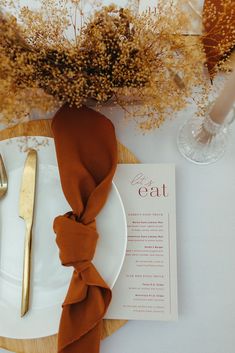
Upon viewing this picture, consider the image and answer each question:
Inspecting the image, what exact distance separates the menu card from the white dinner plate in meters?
0.03

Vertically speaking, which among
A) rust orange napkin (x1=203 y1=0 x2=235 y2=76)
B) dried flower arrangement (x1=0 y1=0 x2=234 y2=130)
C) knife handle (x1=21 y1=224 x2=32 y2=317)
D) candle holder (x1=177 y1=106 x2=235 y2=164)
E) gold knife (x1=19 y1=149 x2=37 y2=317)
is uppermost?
rust orange napkin (x1=203 y1=0 x2=235 y2=76)

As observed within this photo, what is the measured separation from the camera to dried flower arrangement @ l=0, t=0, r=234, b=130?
503 millimetres

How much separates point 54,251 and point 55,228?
0.17 feet

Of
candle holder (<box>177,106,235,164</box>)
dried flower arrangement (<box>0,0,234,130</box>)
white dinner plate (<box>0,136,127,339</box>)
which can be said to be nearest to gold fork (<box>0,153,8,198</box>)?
white dinner plate (<box>0,136,127,339</box>)

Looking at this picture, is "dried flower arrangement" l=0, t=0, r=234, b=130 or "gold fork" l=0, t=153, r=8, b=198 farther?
"gold fork" l=0, t=153, r=8, b=198

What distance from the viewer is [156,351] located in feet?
1.93

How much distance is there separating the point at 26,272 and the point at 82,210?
0.13 metres

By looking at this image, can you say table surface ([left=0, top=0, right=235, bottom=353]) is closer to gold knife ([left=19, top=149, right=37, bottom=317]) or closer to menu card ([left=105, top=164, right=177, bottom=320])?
menu card ([left=105, top=164, right=177, bottom=320])

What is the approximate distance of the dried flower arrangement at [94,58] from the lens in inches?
19.8

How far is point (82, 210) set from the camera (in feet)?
1.89

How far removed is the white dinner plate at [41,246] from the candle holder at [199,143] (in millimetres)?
144

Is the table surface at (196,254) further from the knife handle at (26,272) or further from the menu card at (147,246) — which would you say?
the knife handle at (26,272)

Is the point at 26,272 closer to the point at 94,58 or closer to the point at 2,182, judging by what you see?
the point at 2,182

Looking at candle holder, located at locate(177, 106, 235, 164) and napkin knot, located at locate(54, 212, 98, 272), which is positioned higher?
candle holder, located at locate(177, 106, 235, 164)
